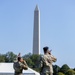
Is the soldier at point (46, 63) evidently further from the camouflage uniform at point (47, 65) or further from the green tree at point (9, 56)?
the green tree at point (9, 56)

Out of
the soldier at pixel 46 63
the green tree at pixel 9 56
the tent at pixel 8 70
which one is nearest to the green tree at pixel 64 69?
the green tree at pixel 9 56

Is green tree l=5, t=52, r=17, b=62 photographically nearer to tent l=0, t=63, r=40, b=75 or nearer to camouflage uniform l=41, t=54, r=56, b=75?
tent l=0, t=63, r=40, b=75

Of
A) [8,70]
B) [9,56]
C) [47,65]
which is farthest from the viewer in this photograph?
[9,56]

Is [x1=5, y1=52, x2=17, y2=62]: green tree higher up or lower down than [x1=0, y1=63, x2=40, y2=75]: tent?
higher up

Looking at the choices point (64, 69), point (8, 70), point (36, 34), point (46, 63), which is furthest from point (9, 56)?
point (46, 63)

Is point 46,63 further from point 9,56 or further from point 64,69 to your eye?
point 9,56

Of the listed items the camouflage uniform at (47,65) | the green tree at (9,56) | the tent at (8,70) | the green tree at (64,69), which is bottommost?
the camouflage uniform at (47,65)

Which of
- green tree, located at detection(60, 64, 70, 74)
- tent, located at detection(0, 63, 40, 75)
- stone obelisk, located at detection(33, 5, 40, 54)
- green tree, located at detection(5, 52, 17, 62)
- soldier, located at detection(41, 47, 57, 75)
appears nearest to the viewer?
soldier, located at detection(41, 47, 57, 75)

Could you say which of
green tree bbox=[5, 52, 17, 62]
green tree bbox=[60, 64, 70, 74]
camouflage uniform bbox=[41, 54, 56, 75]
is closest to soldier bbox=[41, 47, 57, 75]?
camouflage uniform bbox=[41, 54, 56, 75]

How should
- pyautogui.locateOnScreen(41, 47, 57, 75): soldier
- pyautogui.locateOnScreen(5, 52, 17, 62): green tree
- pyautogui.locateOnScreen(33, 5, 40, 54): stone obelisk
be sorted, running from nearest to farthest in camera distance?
pyautogui.locateOnScreen(41, 47, 57, 75): soldier, pyautogui.locateOnScreen(5, 52, 17, 62): green tree, pyautogui.locateOnScreen(33, 5, 40, 54): stone obelisk

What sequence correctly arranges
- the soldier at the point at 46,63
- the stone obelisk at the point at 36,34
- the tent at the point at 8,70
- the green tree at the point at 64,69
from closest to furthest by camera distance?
the soldier at the point at 46,63, the tent at the point at 8,70, the green tree at the point at 64,69, the stone obelisk at the point at 36,34

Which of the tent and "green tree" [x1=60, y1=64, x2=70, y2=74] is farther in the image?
"green tree" [x1=60, y1=64, x2=70, y2=74]

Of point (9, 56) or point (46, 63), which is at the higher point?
point (9, 56)

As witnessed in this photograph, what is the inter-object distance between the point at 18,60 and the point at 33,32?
4708 inches
